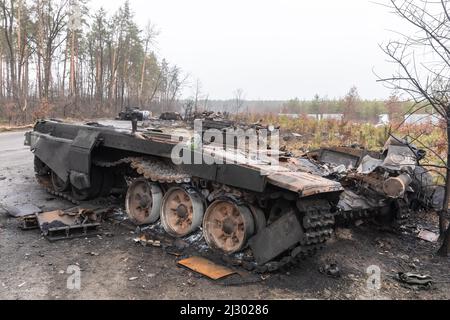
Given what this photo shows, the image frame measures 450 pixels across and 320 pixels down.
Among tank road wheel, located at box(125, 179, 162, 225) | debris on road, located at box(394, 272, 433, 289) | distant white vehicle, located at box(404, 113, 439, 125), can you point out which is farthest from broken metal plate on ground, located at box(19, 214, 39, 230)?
distant white vehicle, located at box(404, 113, 439, 125)

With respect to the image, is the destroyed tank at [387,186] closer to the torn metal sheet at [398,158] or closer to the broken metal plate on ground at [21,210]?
the torn metal sheet at [398,158]

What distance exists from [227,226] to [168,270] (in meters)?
1.02

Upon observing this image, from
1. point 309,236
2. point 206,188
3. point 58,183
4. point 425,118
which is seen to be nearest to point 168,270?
point 206,188

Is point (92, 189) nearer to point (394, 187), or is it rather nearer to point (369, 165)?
point (369, 165)

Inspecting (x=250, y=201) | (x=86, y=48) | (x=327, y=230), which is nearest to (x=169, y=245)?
(x=250, y=201)

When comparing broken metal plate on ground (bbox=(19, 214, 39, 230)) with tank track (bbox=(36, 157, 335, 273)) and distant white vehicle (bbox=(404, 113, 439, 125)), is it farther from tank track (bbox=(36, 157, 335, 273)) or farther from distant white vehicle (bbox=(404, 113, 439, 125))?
distant white vehicle (bbox=(404, 113, 439, 125))

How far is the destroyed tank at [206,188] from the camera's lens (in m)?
5.20

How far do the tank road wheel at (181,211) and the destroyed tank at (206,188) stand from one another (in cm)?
2

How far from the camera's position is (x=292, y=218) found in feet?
17.1

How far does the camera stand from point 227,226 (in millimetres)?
5980

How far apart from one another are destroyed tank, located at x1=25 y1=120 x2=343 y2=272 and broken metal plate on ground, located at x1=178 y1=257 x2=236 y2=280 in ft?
1.07

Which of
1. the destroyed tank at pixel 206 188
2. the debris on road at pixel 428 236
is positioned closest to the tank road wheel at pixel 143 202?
the destroyed tank at pixel 206 188
